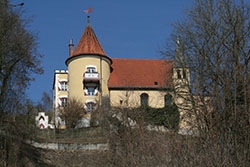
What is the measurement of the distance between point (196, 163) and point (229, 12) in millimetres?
19122

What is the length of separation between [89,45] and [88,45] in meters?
0.11

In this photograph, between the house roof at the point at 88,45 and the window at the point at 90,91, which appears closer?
the window at the point at 90,91

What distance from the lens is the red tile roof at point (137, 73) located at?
4525cm

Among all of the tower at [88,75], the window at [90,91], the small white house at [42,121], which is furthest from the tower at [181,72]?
the window at [90,91]

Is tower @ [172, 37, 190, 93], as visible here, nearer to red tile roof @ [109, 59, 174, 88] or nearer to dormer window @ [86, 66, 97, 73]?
red tile roof @ [109, 59, 174, 88]

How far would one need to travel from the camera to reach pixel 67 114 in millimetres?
38188

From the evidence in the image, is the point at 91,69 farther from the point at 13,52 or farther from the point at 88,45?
the point at 13,52

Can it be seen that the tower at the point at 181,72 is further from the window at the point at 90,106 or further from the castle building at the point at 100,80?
the window at the point at 90,106

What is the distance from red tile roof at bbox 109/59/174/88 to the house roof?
3010mm

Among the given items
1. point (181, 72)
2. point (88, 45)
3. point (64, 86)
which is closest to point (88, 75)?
point (88, 45)

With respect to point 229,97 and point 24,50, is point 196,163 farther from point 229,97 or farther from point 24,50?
point 24,50

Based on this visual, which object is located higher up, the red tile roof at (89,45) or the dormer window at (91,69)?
the red tile roof at (89,45)

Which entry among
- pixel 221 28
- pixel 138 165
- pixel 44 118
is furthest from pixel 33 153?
pixel 221 28

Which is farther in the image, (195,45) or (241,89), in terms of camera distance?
(195,45)
